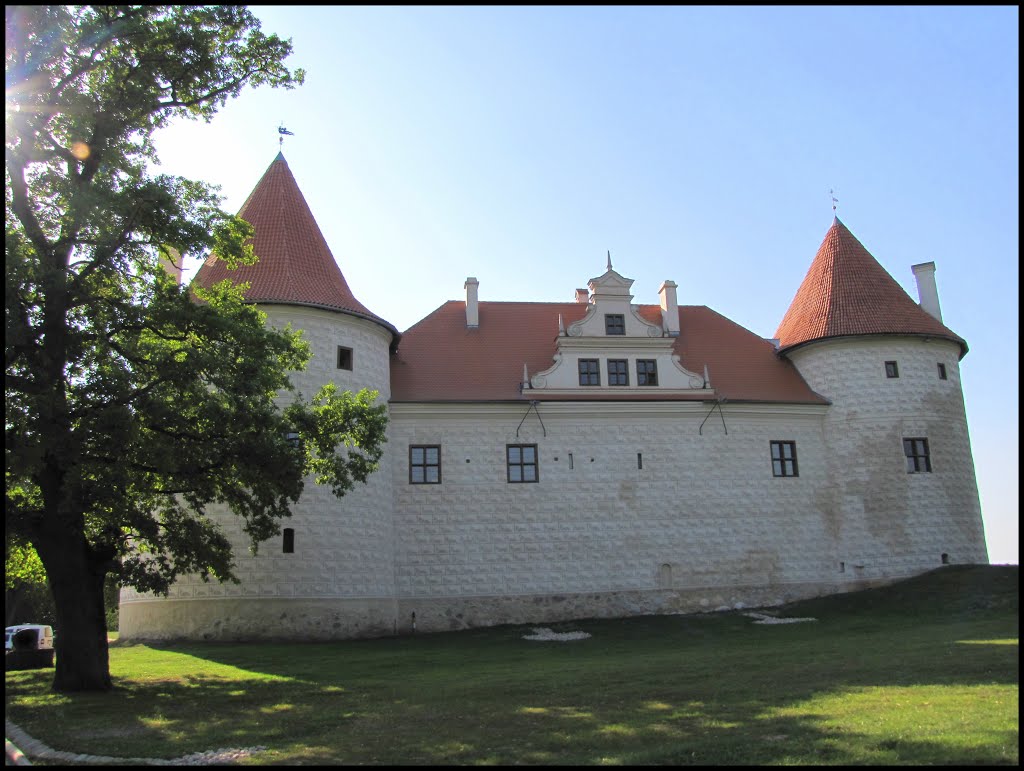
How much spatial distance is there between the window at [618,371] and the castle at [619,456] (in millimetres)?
47

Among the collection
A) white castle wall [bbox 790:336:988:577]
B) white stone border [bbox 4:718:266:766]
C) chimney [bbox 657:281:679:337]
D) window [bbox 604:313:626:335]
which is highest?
chimney [bbox 657:281:679:337]

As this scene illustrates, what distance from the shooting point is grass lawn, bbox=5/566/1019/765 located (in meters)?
7.61

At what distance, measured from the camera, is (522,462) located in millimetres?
25594

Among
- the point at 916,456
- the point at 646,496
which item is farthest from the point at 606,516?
the point at 916,456

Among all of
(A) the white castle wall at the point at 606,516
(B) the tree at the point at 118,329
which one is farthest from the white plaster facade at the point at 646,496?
(B) the tree at the point at 118,329

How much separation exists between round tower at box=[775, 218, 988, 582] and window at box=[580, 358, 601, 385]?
660 centimetres

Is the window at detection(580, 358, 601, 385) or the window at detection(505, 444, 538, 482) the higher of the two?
the window at detection(580, 358, 601, 385)

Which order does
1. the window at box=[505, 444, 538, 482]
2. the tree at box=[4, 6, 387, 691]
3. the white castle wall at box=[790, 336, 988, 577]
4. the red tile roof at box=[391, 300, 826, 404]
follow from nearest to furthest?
the tree at box=[4, 6, 387, 691] → the window at box=[505, 444, 538, 482] → the white castle wall at box=[790, 336, 988, 577] → the red tile roof at box=[391, 300, 826, 404]

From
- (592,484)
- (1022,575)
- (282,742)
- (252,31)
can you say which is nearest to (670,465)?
(592,484)

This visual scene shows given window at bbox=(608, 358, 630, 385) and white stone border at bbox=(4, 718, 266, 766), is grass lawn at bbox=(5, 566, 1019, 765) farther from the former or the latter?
window at bbox=(608, 358, 630, 385)

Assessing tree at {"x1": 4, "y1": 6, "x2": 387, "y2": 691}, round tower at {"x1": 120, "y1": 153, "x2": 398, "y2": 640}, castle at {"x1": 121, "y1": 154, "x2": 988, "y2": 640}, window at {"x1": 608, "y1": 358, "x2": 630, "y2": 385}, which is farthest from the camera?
window at {"x1": 608, "y1": 358, "x2": 630, "y2": 385}

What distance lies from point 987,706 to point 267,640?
1667 cm

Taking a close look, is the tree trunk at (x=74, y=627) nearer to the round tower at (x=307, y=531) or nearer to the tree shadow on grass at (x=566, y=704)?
the tree shadow on grass at (x=566, y=704)

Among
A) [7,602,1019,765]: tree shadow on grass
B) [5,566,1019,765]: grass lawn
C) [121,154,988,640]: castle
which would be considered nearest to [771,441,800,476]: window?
[121,154,988,640]: castle
